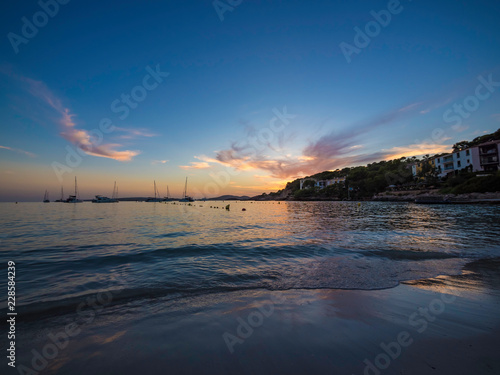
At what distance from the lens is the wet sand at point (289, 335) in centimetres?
282

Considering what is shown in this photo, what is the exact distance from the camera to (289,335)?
11.6 feet

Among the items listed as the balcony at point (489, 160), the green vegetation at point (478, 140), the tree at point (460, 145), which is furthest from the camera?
the tree at point (460, 145)

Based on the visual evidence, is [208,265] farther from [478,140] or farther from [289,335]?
[478,140]

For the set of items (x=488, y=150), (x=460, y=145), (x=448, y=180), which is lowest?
(x=448, y=180)

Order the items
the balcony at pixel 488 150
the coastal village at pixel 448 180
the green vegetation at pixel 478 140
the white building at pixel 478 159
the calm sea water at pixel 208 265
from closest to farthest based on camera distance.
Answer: the calm sea water at pixel 208 265 → the coastal village at pixel 448 180 → the white building at pixel 478 159 → the balcony at pixel 488 150 → the green vegetation at pixel 478 140

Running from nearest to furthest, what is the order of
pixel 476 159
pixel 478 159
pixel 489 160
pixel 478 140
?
pixel 489 160
pixel 478 159
pixel 476 159
pixel 478 140

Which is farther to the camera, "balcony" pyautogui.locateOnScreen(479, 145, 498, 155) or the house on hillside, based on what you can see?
"balcony" pyautogui.locateOnScreen(479, 145, 498, 155)

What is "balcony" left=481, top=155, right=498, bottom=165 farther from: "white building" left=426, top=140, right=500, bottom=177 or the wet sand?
the wet sand

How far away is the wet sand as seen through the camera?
2816 millimetres

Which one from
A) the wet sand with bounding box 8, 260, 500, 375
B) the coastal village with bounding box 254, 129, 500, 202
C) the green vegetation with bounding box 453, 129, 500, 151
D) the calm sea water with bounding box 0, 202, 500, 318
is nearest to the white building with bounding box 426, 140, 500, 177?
the coastal village with bounding box 254, 129, 500, 202

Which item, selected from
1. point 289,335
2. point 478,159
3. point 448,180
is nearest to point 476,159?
point 478,159

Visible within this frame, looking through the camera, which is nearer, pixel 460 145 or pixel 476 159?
pixel 476 159

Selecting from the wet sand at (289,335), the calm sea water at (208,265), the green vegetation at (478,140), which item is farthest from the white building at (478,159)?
the wet sand at (289,335)

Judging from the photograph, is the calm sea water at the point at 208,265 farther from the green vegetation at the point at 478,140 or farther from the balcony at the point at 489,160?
the green vegetation at the point at 478,140
